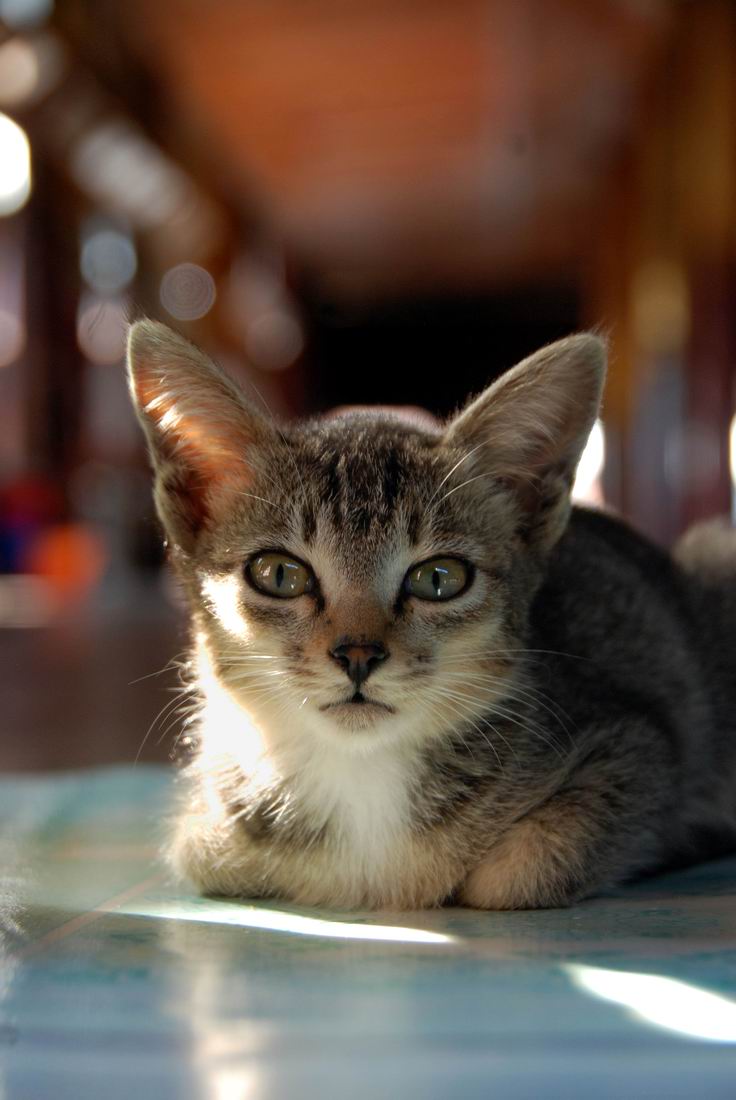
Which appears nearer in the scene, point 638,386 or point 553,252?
point 638,386

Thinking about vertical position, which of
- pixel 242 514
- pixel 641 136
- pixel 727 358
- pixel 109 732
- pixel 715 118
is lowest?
pixel 109 732

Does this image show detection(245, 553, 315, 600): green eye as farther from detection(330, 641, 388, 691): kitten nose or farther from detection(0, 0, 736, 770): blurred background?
detection(0, 0, 736, 770): blurred background

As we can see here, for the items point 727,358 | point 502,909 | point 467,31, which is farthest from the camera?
point 467,31

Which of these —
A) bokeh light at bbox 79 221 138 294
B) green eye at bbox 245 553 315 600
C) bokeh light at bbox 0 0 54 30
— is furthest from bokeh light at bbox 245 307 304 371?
green eye at bbox 245 553 315 600

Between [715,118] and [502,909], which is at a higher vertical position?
[715,118]

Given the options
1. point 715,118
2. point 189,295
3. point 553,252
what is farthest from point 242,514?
point 553,252

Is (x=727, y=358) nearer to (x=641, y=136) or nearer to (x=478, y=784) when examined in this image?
(x=641, y=136)

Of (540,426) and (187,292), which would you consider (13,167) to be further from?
(540,426)
